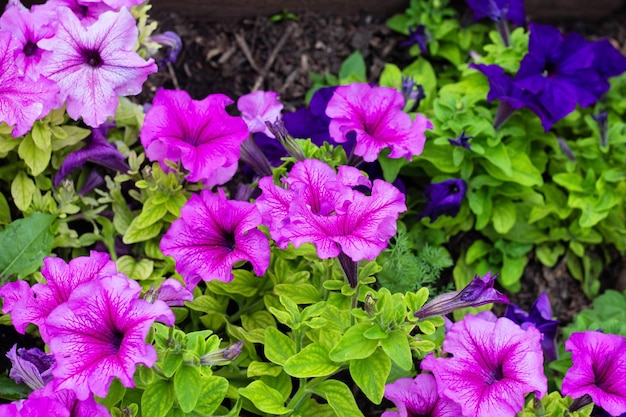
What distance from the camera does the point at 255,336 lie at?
1.80 meters

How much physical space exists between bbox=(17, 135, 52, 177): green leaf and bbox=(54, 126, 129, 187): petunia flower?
0.06 m

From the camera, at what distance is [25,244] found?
1.89 meters

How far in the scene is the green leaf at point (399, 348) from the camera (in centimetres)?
152

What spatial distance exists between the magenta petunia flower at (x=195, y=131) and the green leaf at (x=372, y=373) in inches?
22.6

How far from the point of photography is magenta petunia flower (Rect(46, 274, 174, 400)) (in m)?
1.34

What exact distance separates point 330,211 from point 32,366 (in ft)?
2.31

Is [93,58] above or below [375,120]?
above

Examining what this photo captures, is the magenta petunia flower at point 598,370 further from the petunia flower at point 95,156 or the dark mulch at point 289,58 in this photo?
the petunia flower at point 95,156

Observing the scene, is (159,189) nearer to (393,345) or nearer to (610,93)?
(393,345)

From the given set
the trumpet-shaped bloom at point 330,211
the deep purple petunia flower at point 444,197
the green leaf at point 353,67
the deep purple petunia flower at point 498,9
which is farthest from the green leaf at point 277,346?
the deep purple petunia flower at point 498,9

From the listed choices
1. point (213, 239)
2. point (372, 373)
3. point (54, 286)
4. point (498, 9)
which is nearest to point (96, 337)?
point (54, 286)

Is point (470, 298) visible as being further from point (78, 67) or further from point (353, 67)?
point (353, 67)

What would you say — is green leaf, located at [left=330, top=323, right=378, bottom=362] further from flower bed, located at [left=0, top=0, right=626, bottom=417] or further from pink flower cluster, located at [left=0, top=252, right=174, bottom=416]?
pink flower cluster, located at [left=0, top=252, right=174, bottom=416]

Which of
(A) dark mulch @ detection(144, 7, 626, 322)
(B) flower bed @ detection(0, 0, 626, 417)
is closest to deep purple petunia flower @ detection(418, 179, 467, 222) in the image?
(B) flower bed @ detection(0, 0, 626, 417)
